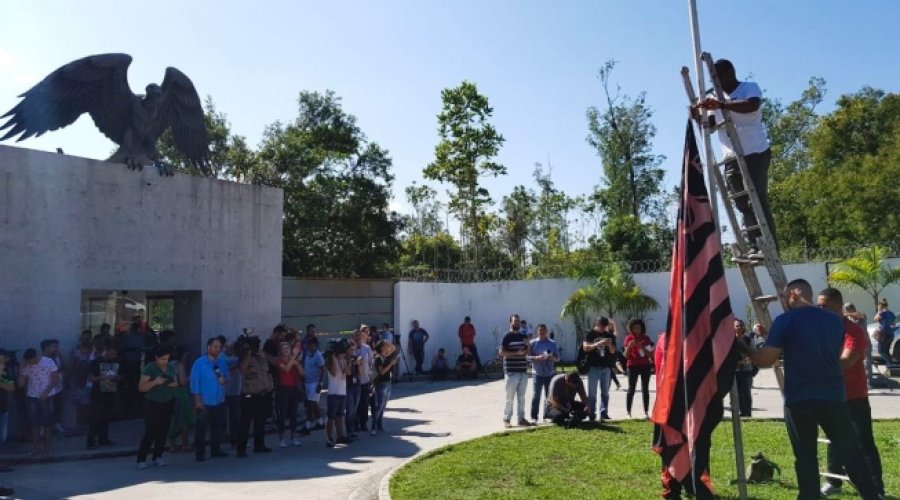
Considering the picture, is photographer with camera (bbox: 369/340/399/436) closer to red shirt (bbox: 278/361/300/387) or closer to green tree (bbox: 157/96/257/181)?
red shirt (bbox: 278/361/300/387)

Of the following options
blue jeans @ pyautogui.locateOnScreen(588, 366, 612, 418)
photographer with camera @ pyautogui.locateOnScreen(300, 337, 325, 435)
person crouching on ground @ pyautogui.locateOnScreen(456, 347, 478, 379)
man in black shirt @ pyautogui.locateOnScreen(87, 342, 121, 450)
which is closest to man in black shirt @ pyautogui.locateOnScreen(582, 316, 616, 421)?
blue jeans @ pyautogui.locateOnScreen(588, 366, 612, 418)

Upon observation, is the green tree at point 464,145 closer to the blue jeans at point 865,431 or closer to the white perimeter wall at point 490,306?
the white perimeter wall at point 490,306

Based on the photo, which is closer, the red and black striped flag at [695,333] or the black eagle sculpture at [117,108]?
the red and black striped flag at [695,333]

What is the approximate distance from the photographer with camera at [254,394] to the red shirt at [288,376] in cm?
64

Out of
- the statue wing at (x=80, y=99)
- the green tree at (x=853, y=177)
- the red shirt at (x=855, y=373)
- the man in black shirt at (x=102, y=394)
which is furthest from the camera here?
the green tree at (x=853, y=177)

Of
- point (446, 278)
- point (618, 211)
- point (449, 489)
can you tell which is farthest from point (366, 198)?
point (449, 489)

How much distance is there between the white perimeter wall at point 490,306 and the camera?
23.3 m

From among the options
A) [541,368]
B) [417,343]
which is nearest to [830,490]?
[541,368]

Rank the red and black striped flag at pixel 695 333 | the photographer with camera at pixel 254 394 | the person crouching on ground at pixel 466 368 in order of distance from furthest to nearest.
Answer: the person crouching on ground at pixel 466 368, the photographer with camera at pixel 254 394, the red and black striped flag at pixel 695 333

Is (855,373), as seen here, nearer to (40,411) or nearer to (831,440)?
(831,440)

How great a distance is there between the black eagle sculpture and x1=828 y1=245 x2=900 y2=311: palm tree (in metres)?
16.3

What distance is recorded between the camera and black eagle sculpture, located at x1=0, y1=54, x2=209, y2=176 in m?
12.6

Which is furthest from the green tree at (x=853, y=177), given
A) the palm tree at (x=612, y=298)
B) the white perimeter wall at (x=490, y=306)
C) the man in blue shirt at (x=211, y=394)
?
the man in blue shirt at (x=211, y=394)

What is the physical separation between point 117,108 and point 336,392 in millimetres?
6543
